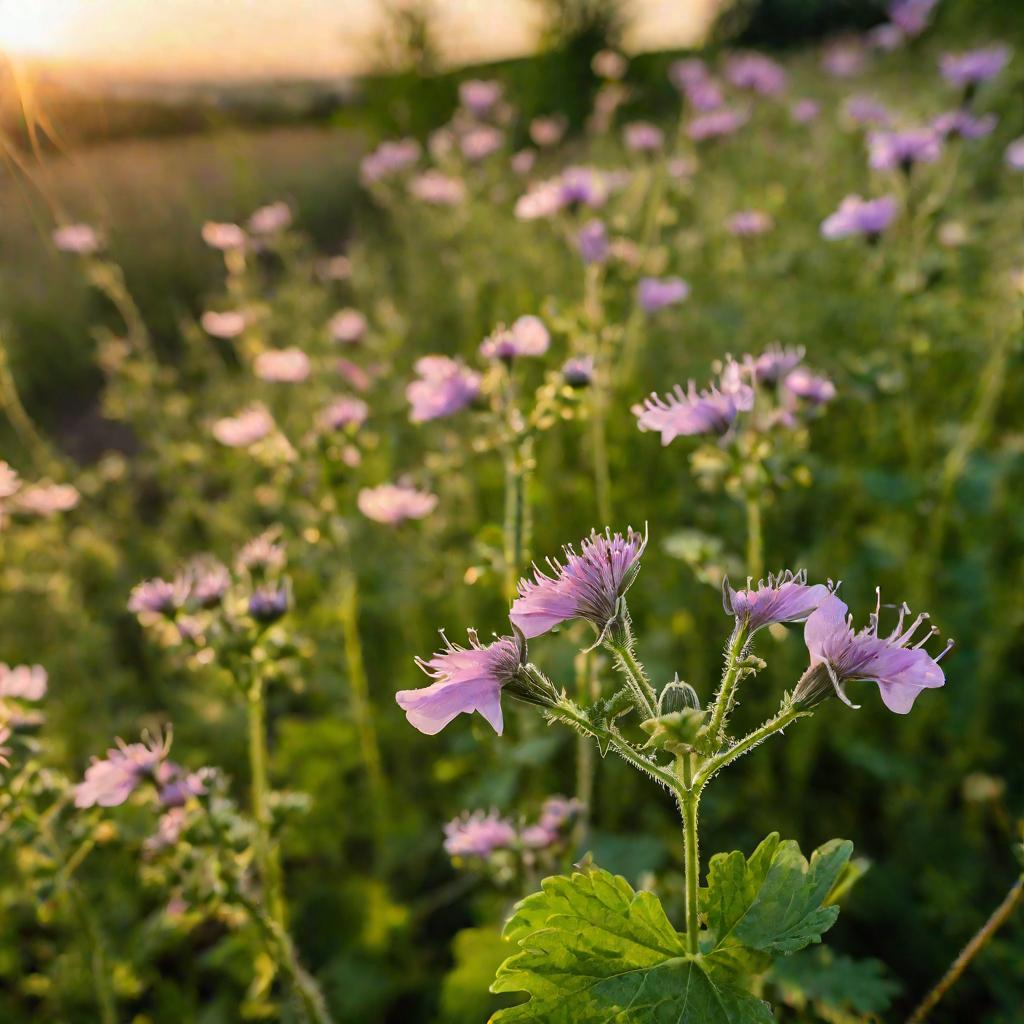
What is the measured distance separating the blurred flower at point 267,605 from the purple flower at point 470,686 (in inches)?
36.5

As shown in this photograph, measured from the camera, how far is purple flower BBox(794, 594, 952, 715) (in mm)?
1128

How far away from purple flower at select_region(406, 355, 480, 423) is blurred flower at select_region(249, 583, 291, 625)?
54cm

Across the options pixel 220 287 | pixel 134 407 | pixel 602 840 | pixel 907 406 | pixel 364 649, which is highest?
pixel 220 287

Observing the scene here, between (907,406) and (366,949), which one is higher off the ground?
(907,406)

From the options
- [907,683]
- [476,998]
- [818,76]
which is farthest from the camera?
[818,76]

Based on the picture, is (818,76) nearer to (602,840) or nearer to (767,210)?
(767,210)

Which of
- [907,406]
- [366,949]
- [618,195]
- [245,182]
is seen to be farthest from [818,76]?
[366,949]

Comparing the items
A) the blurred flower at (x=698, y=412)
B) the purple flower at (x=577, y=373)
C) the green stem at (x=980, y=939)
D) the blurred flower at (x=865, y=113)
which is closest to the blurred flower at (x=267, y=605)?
the purple flower at (x=577, y=373)

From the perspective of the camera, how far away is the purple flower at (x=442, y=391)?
2.20 metres

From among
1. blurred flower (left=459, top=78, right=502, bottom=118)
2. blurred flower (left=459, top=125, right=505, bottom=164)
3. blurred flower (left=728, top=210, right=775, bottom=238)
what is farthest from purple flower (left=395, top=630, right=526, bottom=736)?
blurred flower (left=459, top=78, right=502, bottom=118)

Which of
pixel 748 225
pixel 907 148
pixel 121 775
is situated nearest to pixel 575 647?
pixel 121 775

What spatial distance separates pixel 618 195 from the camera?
17.4ft

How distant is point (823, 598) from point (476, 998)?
5.18ft

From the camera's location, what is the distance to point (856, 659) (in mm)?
1158
